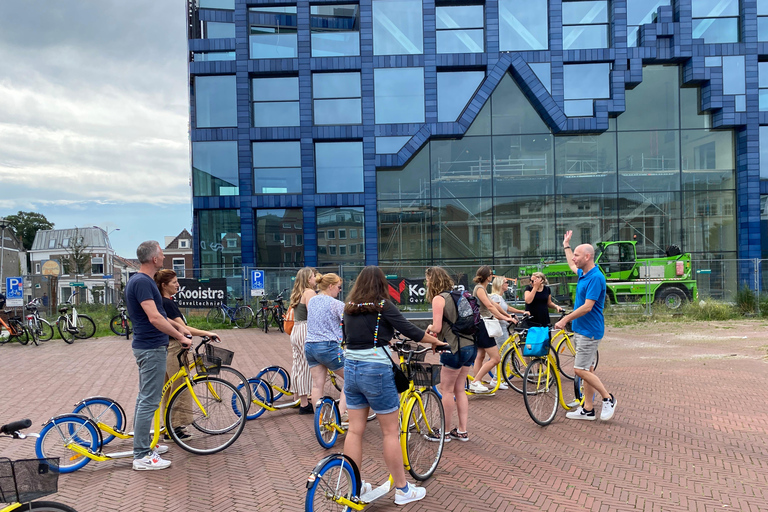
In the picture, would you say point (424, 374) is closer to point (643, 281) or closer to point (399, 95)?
point (643, 281)

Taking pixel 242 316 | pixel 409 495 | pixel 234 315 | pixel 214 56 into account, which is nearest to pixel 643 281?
pixel 242 316

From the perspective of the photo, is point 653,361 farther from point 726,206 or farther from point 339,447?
point 726,206

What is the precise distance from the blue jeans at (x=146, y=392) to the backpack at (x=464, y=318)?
8.71ft

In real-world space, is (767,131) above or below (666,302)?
above

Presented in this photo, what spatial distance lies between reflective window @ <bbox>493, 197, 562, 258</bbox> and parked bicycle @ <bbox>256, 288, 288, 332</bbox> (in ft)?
34.8

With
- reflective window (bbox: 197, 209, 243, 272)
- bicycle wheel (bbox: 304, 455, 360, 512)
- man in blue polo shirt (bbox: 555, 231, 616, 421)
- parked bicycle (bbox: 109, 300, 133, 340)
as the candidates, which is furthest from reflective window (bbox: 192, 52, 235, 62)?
bicycle wheel (bbox: 304, 455, 360, 512)

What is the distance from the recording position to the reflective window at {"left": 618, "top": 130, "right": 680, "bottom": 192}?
74.1 feet

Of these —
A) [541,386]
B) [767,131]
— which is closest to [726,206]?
[767,131]

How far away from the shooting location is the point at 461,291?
5.11m

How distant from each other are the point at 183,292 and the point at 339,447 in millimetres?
13003

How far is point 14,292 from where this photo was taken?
1584 cm

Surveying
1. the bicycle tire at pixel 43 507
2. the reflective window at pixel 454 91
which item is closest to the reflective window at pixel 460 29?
the reflective window at pixel 454 91

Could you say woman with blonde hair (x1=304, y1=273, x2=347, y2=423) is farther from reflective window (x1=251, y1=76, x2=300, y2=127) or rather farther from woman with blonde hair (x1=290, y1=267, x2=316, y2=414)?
reflective window (x1=251, y1=76, x2=300, y2=127)

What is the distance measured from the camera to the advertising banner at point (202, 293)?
16.7 m
